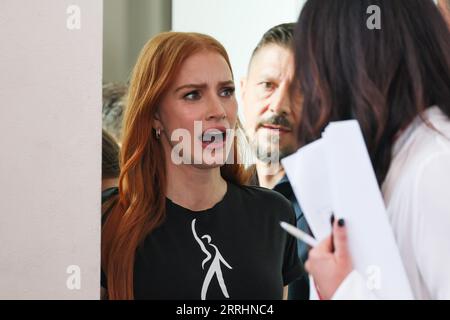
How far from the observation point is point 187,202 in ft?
5.96

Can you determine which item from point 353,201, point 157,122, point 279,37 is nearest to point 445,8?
point 279,37

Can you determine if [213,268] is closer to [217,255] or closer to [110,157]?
[217,255]

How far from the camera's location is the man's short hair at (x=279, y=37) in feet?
5.81

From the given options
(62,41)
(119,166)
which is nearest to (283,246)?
(119,166)

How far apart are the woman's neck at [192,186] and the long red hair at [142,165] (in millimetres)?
22

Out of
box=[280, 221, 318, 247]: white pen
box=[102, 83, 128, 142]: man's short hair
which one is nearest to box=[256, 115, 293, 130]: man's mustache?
box=[280, 221, 318, 247]: white pen

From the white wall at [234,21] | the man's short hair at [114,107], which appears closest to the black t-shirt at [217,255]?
the man's short hair at [114,107]

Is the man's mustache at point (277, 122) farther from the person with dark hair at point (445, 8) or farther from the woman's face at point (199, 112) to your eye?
the person with dark hair at point (445, 8)

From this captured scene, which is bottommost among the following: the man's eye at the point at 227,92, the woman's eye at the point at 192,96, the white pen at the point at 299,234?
the white pen at the point at 299,234

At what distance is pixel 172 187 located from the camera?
182 centimetres

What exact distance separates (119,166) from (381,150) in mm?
623

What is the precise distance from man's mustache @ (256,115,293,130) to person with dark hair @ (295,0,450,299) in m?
0.04

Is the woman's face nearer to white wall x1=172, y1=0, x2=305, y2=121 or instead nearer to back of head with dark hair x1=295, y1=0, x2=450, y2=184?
white wall x1=172, y1=0, x2=305, y2=121
